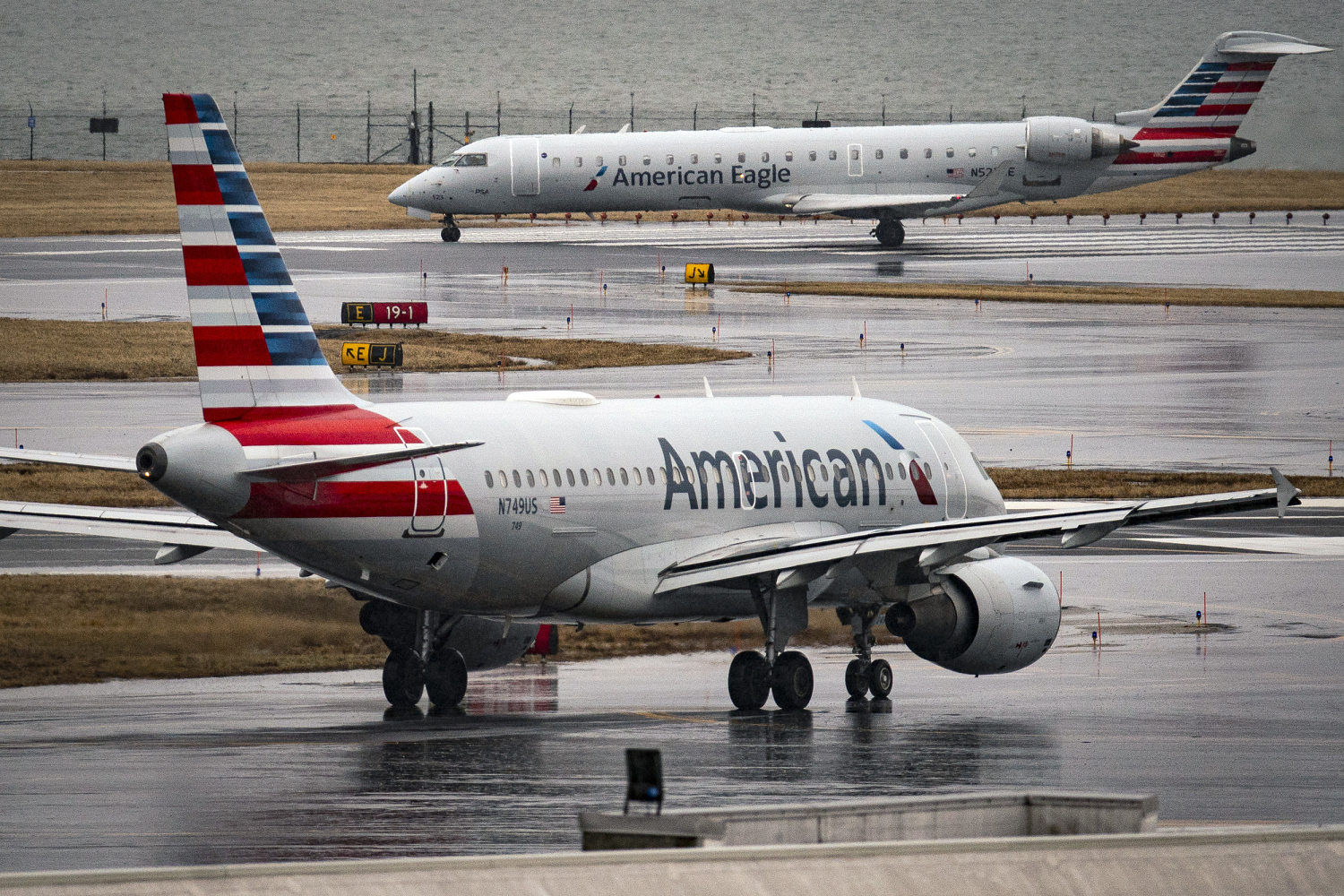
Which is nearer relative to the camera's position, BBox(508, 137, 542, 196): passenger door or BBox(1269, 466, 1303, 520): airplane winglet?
BBox(1269, 466, 1303, 520): airplane winglet

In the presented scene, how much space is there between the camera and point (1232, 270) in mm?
93562

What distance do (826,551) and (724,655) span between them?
21.9ft

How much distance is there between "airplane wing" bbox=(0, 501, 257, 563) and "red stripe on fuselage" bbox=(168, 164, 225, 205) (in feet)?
14.9

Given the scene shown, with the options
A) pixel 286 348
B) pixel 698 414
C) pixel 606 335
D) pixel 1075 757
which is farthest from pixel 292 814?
pixel 606 335

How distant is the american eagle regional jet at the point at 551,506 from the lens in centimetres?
2514

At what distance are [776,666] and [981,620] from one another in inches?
113

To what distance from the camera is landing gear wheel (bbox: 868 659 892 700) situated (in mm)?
29891

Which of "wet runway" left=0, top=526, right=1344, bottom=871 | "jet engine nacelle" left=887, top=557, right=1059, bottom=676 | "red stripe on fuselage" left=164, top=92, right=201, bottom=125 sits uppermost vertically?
"red stripe on fuselage" left=164, top=92, right=201, bottom=125

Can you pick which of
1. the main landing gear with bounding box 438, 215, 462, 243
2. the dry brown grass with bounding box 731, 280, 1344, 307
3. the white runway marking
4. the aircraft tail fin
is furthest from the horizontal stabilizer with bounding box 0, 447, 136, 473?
the aircraft tail fin

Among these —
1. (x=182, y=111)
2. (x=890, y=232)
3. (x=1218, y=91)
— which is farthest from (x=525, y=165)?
(x=182, y=111)

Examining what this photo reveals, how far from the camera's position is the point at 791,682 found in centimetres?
2870

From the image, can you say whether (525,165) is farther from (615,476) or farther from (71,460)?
(71,460)

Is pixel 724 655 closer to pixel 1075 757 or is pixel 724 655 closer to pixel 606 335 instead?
pixel 1075 757

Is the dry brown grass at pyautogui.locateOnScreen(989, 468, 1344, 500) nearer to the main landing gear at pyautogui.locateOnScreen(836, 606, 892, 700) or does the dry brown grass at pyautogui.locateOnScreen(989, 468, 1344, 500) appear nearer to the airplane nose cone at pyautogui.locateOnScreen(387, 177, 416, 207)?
the main landing gear at pyautogui.locateOnScreen(836, 606, 892, 700)
